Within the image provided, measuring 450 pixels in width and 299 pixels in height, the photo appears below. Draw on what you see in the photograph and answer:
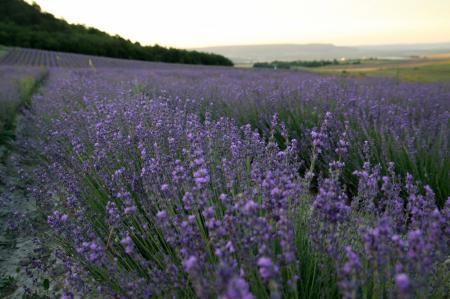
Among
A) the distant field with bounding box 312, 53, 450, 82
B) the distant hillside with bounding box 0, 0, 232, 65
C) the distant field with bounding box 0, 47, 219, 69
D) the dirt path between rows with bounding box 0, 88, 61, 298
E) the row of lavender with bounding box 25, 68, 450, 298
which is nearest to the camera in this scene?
the row of lavender with bounding box 25, 68, 450, 298

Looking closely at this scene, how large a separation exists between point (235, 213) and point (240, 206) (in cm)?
58

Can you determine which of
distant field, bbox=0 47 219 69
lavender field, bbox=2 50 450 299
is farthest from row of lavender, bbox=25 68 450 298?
distant field, bbox=0 47 219 69

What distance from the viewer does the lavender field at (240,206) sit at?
102cm

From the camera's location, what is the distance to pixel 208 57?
2998cm

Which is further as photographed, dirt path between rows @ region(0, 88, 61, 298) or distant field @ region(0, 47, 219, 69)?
distant field @ region(0, 47, 219, 69)

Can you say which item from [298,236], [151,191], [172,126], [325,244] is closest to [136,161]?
[172,126]

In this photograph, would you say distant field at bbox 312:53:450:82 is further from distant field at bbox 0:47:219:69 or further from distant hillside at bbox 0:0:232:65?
distant hillside at bbox 0:0:232:65

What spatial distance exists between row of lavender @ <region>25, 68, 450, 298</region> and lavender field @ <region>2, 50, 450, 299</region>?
0.03 ft

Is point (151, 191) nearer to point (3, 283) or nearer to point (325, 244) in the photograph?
point (325, 244)

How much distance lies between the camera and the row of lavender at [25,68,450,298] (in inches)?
38.7

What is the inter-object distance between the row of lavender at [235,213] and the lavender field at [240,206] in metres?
0.01

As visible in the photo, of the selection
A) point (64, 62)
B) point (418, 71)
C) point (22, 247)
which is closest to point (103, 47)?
point (64, 62)

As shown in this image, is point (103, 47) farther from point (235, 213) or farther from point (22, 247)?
point (235, 213)

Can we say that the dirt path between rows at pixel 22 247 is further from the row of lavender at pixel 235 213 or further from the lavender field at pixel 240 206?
the row of lavender at pixel 235 213
